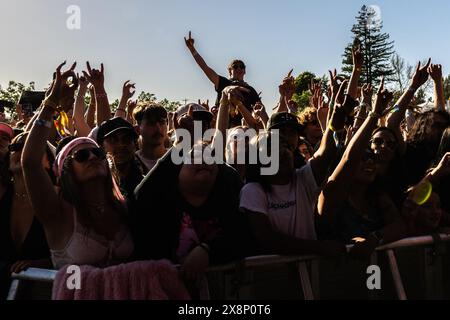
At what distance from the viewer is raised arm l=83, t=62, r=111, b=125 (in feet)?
15.1

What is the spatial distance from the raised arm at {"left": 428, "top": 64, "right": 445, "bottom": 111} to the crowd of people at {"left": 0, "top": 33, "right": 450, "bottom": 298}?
42.2 inches

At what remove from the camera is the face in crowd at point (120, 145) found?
3525 millimetres

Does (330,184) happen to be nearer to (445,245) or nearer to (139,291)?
(445,245)

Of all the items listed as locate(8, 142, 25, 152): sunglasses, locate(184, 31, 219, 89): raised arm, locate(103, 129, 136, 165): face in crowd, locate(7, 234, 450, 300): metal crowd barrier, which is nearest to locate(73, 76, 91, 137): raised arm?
locate(103, 129, 136, 165): face in crowd

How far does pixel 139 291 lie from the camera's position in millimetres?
2191

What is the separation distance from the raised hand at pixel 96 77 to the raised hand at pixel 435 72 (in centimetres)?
300

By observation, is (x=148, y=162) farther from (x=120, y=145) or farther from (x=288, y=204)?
(x=288, y=204)

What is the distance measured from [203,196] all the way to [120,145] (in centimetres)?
113

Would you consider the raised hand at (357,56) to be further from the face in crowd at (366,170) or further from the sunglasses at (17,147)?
the sunglasses at (17,147)

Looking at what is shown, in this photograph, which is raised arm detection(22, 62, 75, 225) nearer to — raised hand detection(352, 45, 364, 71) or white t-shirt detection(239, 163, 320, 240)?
white t-shirt detection(239, 163, 320, 240)

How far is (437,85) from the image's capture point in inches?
186

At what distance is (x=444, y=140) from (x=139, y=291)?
2963 millimetres

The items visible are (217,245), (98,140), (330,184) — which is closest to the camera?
(217,245)
